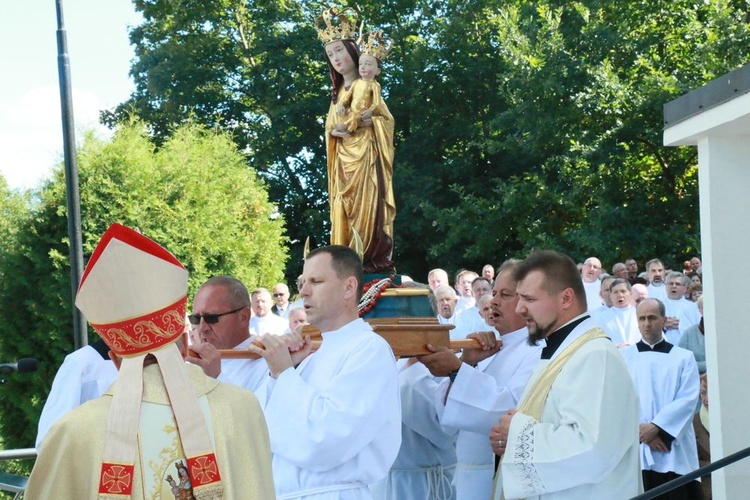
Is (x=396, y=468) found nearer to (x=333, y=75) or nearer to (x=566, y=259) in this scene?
(x=566, y=259)

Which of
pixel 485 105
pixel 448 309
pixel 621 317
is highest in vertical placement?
pixel 485 105

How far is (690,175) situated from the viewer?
1947 cm

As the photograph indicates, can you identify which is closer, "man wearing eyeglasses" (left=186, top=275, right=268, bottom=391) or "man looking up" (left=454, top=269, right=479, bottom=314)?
"man wearing eyeglasses" (left=186, top=275, right=268, bottom=391)

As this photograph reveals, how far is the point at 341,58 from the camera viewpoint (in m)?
6.84

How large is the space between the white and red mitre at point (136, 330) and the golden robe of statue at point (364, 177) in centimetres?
384

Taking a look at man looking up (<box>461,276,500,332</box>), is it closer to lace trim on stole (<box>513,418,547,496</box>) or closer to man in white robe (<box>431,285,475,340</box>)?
man in white robe (<box>431,285,475,340</box>)

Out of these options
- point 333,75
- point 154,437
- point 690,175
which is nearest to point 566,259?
point 154,437

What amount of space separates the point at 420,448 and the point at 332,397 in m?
1.65

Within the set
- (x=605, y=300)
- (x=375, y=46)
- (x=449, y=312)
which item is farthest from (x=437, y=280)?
(x=375, y=46)

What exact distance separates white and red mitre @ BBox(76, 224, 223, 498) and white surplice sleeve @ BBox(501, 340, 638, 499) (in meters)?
1.71

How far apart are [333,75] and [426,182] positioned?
699 inches

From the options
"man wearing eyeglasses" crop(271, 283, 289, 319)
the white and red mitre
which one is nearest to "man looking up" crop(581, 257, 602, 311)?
"man wearing eyeglasses" crop(271, 283, 289, 319)

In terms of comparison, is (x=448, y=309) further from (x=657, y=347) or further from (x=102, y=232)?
(x=102, y=232)

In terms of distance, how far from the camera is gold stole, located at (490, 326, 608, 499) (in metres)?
4.24
